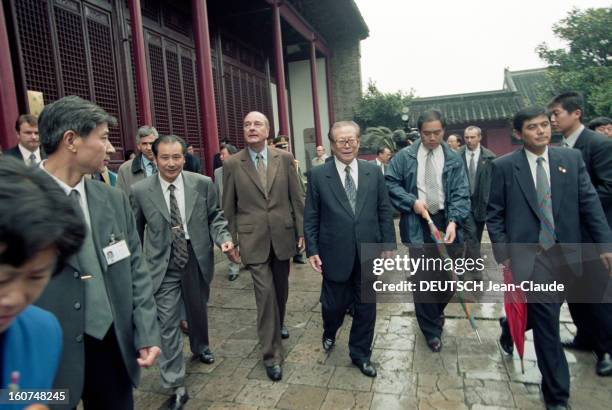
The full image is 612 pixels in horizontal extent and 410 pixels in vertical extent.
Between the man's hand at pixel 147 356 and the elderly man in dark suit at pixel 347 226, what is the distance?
1.53 meters

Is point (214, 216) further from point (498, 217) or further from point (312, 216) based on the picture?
point (498, 217)

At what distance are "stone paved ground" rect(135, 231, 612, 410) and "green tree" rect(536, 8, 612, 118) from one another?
8.87 metres

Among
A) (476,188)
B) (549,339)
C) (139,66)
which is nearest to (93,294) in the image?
(549,339)

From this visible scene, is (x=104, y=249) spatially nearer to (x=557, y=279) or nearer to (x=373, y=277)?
(x=373, y=277)

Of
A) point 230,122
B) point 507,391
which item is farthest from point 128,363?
point 230,122

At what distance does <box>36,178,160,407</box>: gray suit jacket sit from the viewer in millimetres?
1642

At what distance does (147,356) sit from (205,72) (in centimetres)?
635

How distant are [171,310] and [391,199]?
1.95 meters

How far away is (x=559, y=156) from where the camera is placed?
9.14ft

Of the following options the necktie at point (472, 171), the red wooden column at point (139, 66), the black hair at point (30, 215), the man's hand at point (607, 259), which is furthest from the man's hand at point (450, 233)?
the red wooden column at point (139, 66)

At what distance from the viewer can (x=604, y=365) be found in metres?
2.93

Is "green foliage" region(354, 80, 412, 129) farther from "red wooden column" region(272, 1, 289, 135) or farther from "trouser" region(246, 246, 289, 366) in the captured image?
"trouser" region(246, 246, 289, 366)

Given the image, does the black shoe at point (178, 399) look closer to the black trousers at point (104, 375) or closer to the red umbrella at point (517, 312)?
the black trousers at point (104, 375)

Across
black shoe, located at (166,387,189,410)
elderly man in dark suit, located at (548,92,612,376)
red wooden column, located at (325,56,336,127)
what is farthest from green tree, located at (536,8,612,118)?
black shoe, located at (166,387,189,410)
